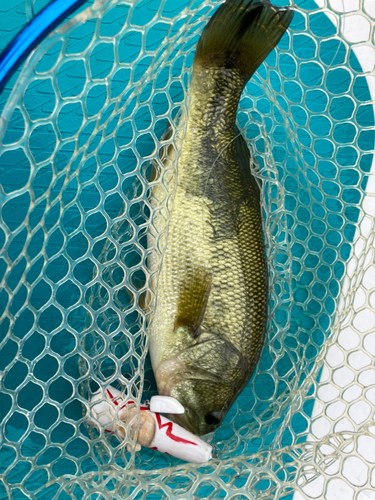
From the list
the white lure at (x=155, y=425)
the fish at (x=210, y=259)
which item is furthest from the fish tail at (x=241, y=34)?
the white lure at (x=155, y=425)

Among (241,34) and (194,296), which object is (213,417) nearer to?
(194,296)

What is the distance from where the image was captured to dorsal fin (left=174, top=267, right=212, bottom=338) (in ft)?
4.23

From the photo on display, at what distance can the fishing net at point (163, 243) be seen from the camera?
1264 millimetres

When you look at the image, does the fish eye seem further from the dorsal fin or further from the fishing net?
the dorsal fin

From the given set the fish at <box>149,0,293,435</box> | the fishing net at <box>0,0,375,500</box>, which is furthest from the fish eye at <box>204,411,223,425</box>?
the fishing net at <box>0,0,375,500</box>

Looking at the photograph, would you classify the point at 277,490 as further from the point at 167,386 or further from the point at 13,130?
the point at 13,130

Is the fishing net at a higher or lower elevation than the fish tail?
lower

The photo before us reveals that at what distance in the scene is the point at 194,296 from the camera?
1.29m

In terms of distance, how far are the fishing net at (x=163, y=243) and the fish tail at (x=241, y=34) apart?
0.08 m

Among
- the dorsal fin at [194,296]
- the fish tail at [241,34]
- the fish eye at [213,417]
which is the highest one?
the fish tail at [241,34]

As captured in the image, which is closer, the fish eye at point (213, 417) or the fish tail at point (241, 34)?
the fish tail at point (241, 34)

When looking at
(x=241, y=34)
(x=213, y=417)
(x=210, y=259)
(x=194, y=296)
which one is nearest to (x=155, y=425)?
(x=213, y=417)

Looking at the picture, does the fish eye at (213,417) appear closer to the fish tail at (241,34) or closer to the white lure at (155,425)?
the white lure at (155,425)

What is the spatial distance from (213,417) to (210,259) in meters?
0.44
